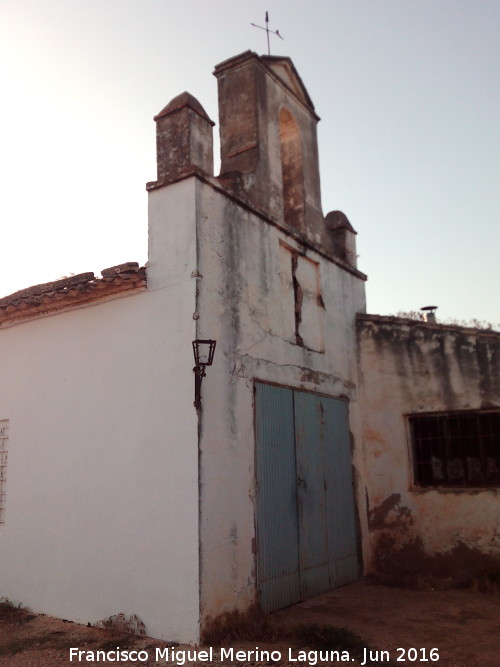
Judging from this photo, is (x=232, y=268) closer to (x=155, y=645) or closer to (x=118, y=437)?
(x=118, y=437)

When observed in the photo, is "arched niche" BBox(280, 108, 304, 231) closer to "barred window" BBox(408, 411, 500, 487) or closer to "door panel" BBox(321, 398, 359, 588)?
"door panel" BBox(321, 398, 359, 588)

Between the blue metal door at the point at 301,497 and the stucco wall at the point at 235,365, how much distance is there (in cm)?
23

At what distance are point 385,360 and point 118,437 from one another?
484cm

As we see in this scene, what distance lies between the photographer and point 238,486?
6883 millimetres

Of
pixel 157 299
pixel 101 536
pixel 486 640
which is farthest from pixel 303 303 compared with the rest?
pixel 486 640

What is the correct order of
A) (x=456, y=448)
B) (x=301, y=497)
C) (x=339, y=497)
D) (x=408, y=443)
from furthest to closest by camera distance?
(x=408, y=443)
(x=456, y=448)
(x=339, y=497)
(x=301, y=497)

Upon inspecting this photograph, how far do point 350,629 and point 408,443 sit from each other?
3.53m

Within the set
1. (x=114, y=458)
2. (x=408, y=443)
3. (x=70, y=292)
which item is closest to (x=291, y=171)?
(x=70, y=292)

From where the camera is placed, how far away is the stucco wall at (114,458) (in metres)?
6.35

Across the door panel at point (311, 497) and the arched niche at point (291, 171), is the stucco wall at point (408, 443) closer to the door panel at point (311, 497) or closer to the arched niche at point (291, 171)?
the door panel at point (311, 497)

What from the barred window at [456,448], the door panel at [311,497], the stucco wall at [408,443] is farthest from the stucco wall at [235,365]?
the barred window at [456,448]

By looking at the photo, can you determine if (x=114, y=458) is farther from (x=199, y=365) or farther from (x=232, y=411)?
(x=199, y=365)

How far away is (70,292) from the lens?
24.9ft

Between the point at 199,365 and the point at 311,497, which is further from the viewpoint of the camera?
the point at 311,497
